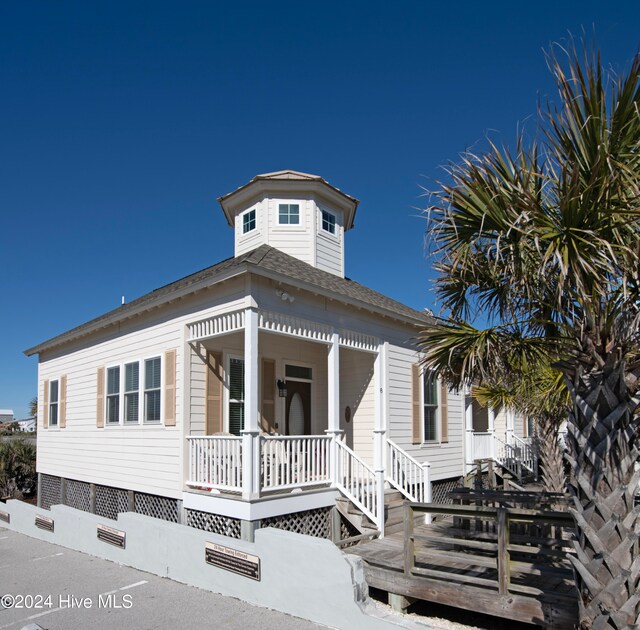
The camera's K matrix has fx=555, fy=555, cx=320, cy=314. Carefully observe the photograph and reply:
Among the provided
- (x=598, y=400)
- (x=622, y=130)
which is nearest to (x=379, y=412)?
(x=598, y=400)

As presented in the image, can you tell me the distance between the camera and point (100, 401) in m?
13.3

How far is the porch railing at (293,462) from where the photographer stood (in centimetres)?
907

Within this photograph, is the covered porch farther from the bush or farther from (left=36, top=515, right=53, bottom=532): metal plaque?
the bush

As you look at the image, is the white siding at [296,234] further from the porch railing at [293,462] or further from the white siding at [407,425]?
the porch railing at [293,462]

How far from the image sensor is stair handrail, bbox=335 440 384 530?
980 centimetres

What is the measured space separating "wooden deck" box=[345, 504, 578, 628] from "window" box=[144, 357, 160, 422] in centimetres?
531

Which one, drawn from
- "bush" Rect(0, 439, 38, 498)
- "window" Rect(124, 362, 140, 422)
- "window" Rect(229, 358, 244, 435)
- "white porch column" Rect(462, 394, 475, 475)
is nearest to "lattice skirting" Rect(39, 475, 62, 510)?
"bush" Rect(0, 439, 38, 498)

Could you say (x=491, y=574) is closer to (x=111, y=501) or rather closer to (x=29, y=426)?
(x=111, y=501)

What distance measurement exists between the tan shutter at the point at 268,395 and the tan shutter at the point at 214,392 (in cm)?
118

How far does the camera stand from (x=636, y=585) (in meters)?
4.78

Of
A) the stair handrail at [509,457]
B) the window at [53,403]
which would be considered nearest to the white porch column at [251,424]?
the window at [53,403]

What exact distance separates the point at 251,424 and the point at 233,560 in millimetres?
2164

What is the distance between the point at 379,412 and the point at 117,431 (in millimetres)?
5910

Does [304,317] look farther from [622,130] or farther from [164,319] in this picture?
[622,130]
